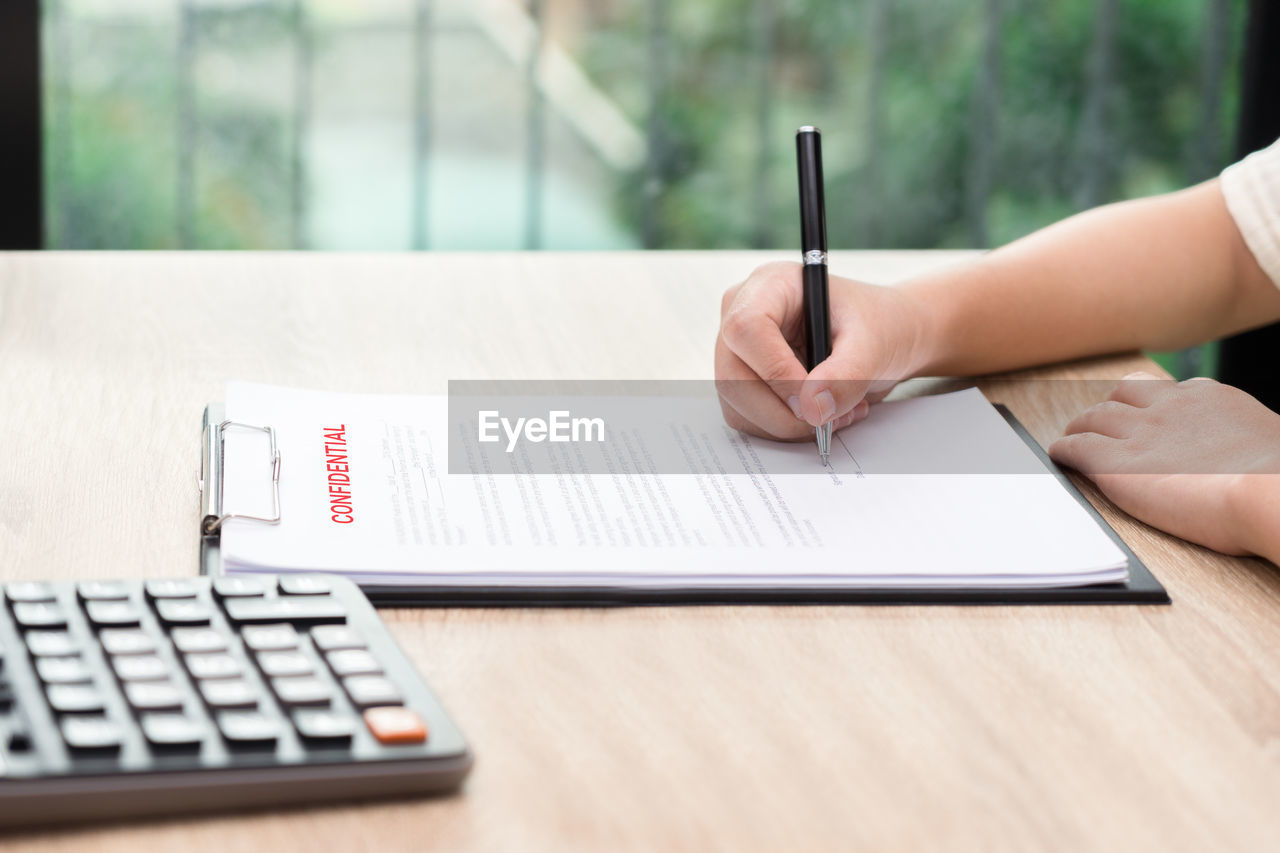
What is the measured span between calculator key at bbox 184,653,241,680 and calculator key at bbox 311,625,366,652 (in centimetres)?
3

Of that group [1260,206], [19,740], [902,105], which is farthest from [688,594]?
[902,105]

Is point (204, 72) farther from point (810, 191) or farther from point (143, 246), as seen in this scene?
point (810, 191)

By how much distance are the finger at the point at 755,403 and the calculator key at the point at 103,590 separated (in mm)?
362

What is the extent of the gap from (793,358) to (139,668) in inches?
15.9

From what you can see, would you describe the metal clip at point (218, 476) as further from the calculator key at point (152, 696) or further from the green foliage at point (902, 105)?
the green foliage at point (902, 105)

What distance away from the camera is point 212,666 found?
1.45 feet

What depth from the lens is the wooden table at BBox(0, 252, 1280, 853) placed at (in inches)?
16.3

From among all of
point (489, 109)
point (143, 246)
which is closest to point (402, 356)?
point (489, 109)

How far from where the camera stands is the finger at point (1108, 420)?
75 cm

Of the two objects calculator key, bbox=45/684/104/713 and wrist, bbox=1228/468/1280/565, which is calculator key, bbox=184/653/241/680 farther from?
wrist, bbox=1228/468/1280/565

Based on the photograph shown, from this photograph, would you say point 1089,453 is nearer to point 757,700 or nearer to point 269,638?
point 757,700

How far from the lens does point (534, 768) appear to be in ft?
1.44

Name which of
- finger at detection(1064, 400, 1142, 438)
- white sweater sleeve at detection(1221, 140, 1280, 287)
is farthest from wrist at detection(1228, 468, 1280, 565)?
white sweater sleeve at detection(1221, 140, 1280, 287)

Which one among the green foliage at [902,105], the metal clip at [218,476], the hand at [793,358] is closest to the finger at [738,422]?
the hand at [793,358]
